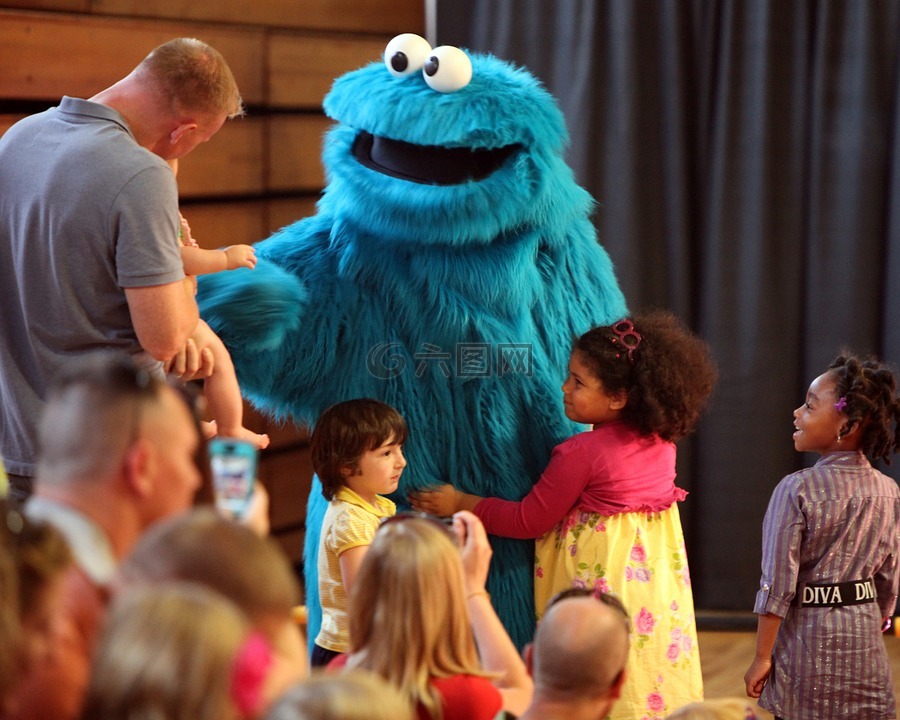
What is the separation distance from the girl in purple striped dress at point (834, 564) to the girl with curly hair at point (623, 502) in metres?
0.19

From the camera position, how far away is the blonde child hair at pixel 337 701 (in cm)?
84

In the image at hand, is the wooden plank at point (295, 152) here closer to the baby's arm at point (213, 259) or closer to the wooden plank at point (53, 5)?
the wooden plank at point (53, 5)

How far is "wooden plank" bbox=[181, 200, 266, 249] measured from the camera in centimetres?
292

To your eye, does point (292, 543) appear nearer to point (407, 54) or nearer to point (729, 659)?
point (729, 659)

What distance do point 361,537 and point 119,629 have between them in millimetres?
1169

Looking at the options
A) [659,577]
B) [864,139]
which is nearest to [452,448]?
[659,577]

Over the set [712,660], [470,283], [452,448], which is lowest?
[712,660]

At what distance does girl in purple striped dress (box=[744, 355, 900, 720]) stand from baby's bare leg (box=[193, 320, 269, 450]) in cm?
101

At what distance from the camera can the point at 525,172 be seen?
81.6 inches

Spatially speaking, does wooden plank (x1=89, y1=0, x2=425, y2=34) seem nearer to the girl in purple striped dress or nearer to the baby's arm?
the baby's arm

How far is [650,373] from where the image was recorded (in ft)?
7.00

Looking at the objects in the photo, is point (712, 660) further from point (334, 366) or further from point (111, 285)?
point (111, 285)

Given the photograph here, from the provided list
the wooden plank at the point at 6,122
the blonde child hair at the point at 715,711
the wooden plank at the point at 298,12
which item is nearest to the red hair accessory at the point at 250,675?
the blonde child hair at the point at 715,711

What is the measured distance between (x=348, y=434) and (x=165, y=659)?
47.2 inches
